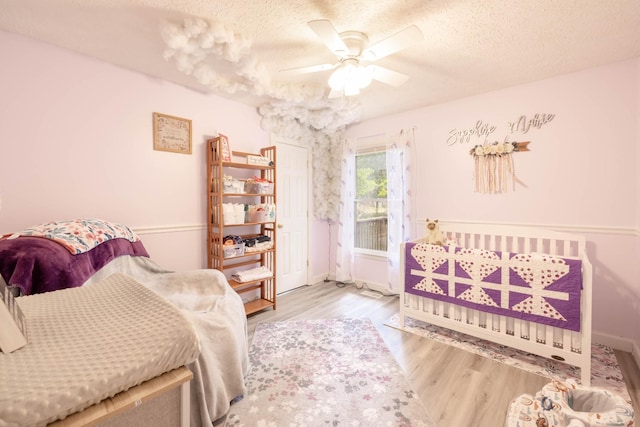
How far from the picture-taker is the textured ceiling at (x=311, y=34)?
1.71 meters

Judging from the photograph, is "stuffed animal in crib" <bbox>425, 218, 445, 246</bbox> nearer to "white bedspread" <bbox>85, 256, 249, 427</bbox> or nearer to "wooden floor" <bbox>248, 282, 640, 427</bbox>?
"wooden floor" <bbox>248, 282, 640, 427</bbox>

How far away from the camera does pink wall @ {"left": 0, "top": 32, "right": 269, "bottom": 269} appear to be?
199 centimetres

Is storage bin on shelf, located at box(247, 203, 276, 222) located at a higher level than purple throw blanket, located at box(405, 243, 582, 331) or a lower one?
higher

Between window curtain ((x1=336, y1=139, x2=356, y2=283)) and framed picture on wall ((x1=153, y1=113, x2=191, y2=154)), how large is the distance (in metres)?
2.04

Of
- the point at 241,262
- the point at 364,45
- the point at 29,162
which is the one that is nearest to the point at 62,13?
the point at 29,162

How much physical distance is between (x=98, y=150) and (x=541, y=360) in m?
3.91

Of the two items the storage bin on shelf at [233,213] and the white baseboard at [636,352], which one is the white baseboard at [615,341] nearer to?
the white baseboard at [636,352]

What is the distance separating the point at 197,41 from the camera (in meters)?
1.95

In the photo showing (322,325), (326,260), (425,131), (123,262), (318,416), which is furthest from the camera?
(326,260)

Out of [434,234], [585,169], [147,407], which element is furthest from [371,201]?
[147,407]

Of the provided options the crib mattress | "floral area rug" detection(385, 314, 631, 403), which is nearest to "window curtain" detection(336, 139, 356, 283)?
"floral area rug" detection(385, 314, 631, 403)

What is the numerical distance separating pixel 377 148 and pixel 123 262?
123 inches

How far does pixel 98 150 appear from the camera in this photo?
7.59ft

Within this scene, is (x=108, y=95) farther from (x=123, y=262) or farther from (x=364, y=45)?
(x=364, y=45)
